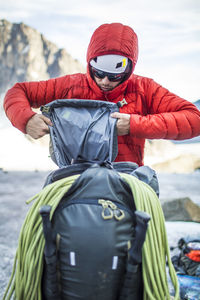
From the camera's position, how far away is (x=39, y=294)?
722mm

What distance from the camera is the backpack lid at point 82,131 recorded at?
0.90 m

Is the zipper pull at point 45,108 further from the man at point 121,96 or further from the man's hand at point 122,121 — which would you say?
the man's hand at point 122,121

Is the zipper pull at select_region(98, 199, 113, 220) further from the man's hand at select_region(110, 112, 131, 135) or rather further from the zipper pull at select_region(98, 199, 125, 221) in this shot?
the man's hand at select_region(110, 112, 131, 135)

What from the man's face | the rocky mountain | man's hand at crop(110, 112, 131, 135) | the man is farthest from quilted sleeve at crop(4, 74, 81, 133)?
the rocky mountain

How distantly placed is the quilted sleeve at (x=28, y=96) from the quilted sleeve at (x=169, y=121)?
37 cm

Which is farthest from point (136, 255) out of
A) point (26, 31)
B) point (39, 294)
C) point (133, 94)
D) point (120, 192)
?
point (26, 31)

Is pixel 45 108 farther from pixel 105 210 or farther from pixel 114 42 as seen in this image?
pixel 105 210

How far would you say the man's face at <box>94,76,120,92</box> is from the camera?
100 centimetres

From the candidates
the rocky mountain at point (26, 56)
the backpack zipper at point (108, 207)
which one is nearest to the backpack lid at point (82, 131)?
the backpack zipper at point (108, 207)

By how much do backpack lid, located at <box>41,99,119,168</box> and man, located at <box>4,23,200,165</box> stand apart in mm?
37

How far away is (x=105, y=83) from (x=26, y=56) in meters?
16.0

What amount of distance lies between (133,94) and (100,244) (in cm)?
65

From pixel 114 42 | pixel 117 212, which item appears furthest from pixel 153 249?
pixel 114 42

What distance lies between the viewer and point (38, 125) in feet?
3.05
